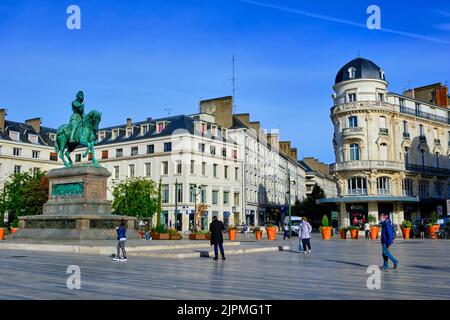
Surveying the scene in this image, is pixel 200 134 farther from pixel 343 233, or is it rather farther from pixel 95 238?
pixel 95 238

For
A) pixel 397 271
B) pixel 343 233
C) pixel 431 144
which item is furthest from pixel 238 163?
pixel 397 271

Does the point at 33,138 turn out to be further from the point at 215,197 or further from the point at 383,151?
the point at 383,151

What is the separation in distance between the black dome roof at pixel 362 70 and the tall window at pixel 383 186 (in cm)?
1263

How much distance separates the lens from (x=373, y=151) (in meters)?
58.0

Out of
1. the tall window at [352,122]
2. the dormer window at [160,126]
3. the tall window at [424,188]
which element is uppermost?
the dormer window at [160,126]

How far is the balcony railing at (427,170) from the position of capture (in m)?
61.1

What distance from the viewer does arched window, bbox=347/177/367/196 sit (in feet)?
190

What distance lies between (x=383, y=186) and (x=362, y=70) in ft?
48.0

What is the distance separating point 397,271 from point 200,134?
54.0m

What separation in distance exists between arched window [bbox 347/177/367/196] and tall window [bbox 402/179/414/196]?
5.77m

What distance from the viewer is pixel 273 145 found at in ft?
293

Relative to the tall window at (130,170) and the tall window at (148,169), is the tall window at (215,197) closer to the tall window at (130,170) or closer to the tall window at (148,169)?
the tall window at (148,169)

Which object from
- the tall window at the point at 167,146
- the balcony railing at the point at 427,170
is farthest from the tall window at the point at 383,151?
the tall window at the point at 167,146
